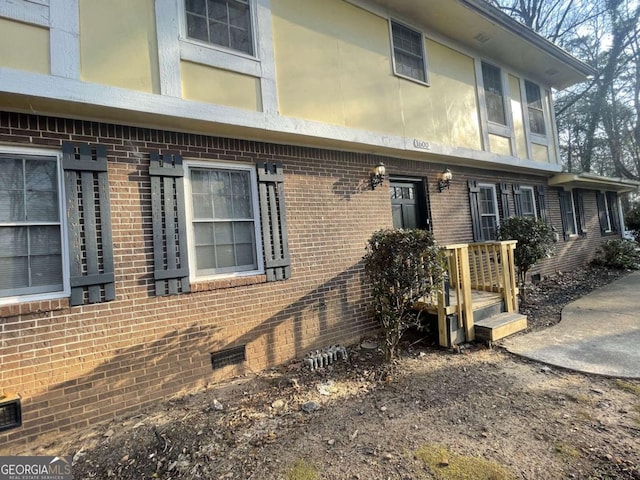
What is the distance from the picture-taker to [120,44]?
362 cm

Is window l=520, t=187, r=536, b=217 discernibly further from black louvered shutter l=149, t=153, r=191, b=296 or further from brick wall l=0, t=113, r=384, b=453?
black louvered shutter l=149, t=153, r=191, b=296

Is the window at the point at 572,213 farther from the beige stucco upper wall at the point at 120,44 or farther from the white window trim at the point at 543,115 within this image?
the beige stucco upper wall at the point at 120,44

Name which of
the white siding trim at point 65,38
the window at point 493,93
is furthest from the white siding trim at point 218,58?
the window at point 493,93

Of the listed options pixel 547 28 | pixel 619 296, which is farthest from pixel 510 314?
pixel 547 28

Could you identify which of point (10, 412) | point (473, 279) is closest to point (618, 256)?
point (473, 279)

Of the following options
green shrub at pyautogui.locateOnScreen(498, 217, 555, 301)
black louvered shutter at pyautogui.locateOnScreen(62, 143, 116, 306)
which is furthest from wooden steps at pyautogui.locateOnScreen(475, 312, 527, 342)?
black louvered shutter at pyautogui.locateOnScreen(62, 143, 116, 306)

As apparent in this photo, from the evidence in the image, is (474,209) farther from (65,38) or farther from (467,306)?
(65,38)

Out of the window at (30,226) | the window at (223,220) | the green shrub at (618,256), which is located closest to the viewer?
the window at (30,226)

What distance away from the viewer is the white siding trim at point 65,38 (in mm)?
3270

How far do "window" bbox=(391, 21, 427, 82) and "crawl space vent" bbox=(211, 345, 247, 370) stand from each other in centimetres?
564

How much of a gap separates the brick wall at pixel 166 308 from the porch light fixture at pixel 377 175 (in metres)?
0.14

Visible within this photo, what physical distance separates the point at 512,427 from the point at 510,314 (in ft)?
10.6

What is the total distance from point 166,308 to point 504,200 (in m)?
8.24

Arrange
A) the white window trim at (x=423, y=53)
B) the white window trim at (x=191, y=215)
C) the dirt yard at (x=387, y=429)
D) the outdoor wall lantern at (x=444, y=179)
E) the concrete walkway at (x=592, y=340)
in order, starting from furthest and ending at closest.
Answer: the outdoor wall lantern at (x=444, y=179)
the white window trim at (x=423, y=53)
the white window trim at (x=191, y=215)
the concrete walkway at (x=592, y=340)
the dirt yard at (x=387, y=429)
